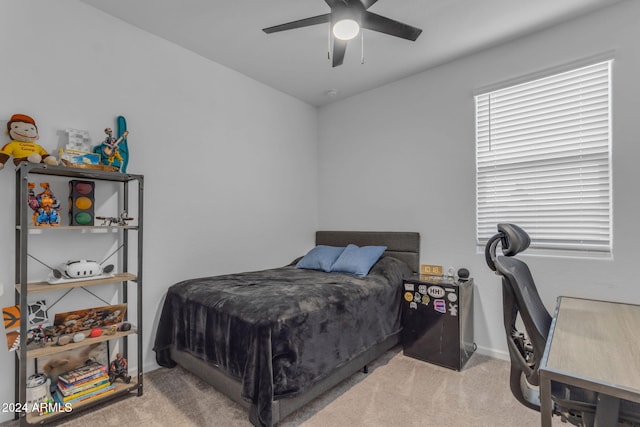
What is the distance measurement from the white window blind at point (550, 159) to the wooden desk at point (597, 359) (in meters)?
1.04

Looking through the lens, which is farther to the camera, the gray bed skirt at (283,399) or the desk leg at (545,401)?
the gray bed skirt at (283,399)

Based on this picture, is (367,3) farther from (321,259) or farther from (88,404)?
(88,404)

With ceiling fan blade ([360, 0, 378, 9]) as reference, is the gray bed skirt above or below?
below

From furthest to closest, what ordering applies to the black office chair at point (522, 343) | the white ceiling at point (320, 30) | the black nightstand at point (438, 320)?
the black nightstand at point (438, 320) → the white ceiling at point (320, 30) → the black office chair at point (522, 343)

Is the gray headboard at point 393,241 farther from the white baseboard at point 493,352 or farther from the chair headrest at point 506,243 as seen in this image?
the chair headrest at point 506,243

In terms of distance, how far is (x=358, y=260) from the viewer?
3.08m

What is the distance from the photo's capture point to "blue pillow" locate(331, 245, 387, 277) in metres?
3.00

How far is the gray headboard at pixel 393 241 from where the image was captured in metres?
3.28

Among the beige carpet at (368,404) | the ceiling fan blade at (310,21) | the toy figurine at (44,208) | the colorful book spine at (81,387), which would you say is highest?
the ceiling fan blade at (310,21)

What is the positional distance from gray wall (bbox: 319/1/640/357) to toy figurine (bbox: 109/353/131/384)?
2.60m

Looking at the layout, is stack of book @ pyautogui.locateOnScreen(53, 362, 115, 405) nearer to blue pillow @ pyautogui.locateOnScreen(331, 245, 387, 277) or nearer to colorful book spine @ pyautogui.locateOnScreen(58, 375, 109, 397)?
colorful book spine @ pyautogui.locateOnScreen(58, 375, 109, 397)

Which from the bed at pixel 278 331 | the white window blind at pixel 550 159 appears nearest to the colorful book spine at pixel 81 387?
the bed at pixel 278 331

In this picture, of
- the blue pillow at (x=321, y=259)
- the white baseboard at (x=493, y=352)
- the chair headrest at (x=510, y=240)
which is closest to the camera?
the chair headrest at (x=510, y=240)

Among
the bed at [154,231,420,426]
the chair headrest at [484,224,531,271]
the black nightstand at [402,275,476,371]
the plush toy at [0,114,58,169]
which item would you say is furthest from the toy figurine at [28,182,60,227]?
the black nightstand at [402,275,476,371]
